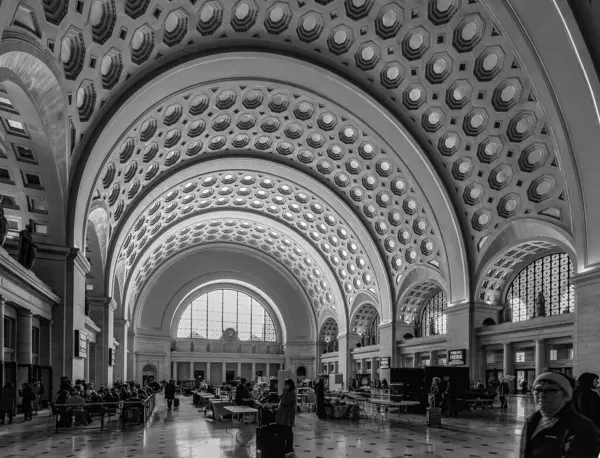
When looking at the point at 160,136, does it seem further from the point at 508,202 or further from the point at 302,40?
the point at 508,202

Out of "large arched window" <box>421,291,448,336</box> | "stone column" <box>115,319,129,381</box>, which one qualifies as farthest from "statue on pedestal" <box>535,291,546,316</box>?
"stone column" <box>115,319,129,381</box>

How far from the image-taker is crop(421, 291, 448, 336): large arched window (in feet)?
114

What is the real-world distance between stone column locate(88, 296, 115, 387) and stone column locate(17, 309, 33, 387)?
11.6m

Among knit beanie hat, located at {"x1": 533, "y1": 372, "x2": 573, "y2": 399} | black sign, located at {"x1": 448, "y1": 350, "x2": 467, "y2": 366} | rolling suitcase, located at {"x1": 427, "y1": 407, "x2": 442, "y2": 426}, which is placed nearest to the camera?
knit beanie hat, located at {"x1": 533, "y1": 372, "x2": 573, "y2": 399}

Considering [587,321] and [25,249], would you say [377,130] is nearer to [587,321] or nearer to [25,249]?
[587,321]

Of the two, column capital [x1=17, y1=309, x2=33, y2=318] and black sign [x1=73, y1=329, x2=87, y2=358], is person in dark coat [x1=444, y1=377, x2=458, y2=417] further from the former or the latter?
column capital [x1=17, y1=309, x2=33, y2=318]

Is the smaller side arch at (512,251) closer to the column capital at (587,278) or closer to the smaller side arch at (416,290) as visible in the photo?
the smaller side arch at (416,290)

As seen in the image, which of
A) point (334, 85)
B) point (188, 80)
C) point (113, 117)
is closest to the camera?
point (113, 117)

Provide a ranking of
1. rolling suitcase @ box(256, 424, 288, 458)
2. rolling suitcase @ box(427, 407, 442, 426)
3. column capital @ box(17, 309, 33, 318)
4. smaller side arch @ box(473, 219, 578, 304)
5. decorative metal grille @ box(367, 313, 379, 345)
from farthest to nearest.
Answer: decorative metal grille @ box(367, 313, 379, 345) < smaller side arch @ box(473, 219, 578, 304) < rolling suitcase @ box(427, 407, 442, 426) < column capital @ box(17, 309, 33, 318) < rolling suitcase @ box(256, 424, 288, 458)

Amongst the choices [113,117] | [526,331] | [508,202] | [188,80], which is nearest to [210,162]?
[188,80]

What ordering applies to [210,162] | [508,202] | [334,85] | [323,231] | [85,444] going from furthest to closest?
[323,231] < [210,162] < [508,202] < [334,85] < [85,444]

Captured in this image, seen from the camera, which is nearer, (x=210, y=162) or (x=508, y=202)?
(x=508, y=202)

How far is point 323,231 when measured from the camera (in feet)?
125

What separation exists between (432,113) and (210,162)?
11.3 meters
